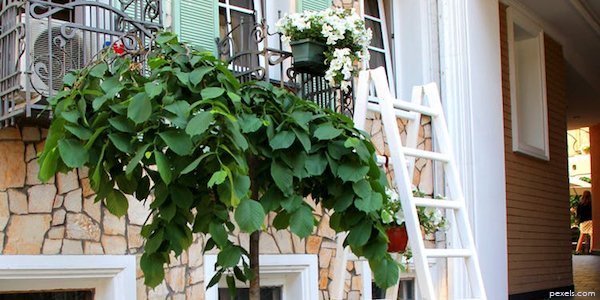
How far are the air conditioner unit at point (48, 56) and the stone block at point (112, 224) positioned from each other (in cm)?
84

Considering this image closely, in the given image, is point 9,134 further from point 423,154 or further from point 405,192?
point 423,154

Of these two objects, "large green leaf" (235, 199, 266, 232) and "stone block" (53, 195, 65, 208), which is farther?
"stone block" (53, 195, 65, 208)

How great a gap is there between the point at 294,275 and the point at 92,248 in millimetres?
1671

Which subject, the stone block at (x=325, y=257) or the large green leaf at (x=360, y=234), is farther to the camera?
the stone block at (x=325, y=257)

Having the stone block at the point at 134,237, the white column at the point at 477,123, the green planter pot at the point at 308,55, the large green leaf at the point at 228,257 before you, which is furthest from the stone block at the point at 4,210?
the white column at the point at 477,123

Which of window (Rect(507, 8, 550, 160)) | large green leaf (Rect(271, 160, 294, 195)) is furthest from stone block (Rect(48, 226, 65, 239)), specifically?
window (Rect(507, 8, 550, 160))

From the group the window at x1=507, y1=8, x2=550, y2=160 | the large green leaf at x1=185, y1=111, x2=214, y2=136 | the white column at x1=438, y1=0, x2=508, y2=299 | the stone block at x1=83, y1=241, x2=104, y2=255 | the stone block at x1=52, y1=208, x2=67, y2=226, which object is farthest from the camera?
the window at x1=507, y1=8, x2=550, y2=160

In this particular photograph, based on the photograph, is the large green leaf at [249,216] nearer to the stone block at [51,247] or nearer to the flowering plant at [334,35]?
the stone block at [51,247]

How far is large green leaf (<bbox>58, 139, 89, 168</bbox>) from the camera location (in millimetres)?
3102

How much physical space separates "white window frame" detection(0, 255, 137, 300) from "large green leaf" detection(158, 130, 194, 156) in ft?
5.55

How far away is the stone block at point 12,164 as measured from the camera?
175 inches

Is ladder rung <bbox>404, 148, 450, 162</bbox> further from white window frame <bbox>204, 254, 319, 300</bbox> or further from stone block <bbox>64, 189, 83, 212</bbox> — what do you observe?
stone block <bbox>64, 189, 83, 212</bbox>

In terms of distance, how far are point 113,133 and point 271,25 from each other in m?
3.35

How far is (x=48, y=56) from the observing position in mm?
4344
